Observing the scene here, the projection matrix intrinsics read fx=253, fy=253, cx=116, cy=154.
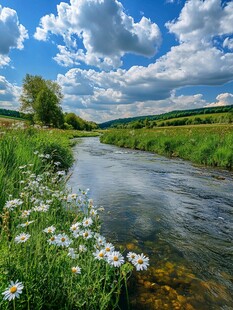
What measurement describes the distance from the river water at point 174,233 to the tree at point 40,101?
51.0m

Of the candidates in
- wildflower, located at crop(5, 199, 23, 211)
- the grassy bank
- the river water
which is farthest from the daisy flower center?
the grassy bank

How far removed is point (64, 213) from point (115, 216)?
187 centimetres

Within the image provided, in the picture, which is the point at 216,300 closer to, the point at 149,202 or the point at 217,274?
the point at 217,274

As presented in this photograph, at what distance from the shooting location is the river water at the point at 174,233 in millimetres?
3396

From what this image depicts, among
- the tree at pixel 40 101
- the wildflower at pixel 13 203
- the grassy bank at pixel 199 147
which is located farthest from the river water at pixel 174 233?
the tree at pixel 40 101

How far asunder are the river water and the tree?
51.0 meters

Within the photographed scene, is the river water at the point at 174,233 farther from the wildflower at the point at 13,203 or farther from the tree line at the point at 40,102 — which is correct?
the tree line at the point at 40,102

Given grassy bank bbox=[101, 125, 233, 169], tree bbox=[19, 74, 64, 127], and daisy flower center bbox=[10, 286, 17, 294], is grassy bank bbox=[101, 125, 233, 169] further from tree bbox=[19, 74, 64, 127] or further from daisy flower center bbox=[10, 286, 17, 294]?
tree bbox=[19, 74, 64, 127]

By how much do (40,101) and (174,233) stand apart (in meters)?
59.6

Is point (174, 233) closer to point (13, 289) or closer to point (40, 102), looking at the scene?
point (13, 289)

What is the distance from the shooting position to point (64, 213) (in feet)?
14.9

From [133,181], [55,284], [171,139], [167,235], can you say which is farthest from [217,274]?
[171,139]

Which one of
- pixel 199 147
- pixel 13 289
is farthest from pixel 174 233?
pixel 199 147

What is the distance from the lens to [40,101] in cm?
5994
